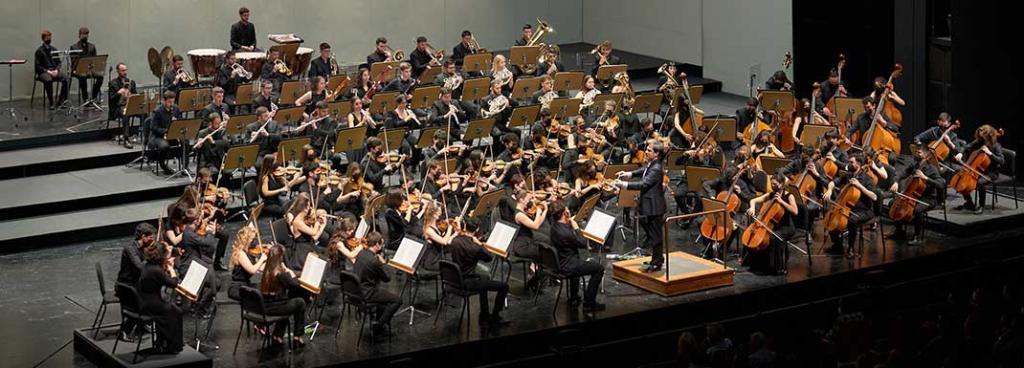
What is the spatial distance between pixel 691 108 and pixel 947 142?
111 inches

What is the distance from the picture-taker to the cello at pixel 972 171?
16234mm

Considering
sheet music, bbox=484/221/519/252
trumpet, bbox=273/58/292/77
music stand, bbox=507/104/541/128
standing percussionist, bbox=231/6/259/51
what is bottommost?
sheet music, bbox=484/221/519/252

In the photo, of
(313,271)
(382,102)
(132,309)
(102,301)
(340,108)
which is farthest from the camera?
(382,102)

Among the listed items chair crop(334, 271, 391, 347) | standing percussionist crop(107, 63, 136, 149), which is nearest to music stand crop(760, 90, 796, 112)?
chair crop(334, 271, 391, 347)

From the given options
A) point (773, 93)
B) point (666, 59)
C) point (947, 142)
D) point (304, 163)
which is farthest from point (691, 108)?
point (666, 59)

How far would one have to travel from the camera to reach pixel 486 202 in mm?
14508

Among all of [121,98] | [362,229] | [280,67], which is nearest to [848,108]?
[280,67]

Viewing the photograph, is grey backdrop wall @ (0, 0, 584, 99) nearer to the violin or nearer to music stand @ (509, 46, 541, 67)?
music stand @ (509, 46, 541, 67)

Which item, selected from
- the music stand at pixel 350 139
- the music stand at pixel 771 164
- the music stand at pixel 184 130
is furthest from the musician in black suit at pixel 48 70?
the music stand at pixel 771 164

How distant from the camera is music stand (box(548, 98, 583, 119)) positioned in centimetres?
1794

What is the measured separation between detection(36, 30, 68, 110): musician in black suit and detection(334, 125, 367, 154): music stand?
15.1ft

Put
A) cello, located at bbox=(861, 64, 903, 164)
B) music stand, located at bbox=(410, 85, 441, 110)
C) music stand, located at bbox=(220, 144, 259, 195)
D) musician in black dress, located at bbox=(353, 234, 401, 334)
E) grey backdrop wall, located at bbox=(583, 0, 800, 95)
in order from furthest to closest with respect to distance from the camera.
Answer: grey backdrop wall, located at bbox=(583, 0, 800, 95)
music stand, located at bbox=(410, 85, 441, 110)
cello, located at bbox=(861, 64, 903, 164)
music stand, located at bbox=(220, 144, 259, 195)
musician in black dress, located at bbox=(353, 234, 401, 334)

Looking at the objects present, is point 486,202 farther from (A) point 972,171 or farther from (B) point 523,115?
(A) point 972,171

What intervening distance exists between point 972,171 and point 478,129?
5218 mm
